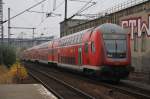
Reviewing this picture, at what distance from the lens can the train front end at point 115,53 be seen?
2030 cm

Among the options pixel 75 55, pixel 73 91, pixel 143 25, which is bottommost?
pixel 73 91

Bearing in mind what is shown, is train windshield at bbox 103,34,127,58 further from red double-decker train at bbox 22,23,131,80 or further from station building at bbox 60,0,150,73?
station building at bbox 60,0,150,73

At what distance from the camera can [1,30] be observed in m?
36.1

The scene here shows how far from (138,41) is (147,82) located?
919cm

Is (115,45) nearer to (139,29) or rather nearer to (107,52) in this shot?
(107,52)

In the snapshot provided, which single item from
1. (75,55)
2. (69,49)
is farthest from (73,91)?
(69,49)

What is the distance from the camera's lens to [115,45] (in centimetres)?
2078

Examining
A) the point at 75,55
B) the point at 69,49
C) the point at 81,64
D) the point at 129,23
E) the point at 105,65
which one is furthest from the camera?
the point at 129,23

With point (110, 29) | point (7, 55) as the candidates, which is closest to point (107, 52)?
point (110, 29)

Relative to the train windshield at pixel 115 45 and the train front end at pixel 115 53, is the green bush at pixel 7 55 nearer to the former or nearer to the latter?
the train front end at pixel 115 53

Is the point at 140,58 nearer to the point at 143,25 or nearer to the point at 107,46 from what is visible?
the point at 143,25

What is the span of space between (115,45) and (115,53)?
51 cm

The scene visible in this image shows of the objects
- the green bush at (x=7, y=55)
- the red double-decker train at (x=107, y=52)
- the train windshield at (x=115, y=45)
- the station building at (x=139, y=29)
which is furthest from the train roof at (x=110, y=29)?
the green bush at (x=7, y=55)

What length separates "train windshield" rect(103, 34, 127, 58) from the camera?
67.3 ft
